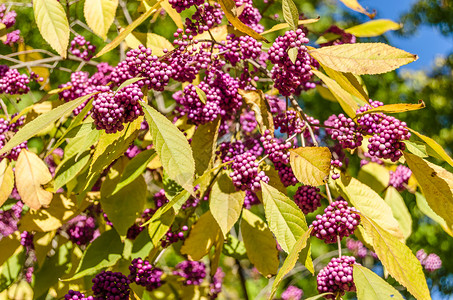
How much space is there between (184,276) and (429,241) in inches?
108

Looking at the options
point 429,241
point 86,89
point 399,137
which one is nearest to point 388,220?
point 399,137

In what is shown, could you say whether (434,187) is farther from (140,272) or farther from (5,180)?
(5,180)

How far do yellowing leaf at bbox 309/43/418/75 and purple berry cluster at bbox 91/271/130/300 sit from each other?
0.79 m

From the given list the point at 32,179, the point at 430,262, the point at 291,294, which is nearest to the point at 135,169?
the point at 32,179

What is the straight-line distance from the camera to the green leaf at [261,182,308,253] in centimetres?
102

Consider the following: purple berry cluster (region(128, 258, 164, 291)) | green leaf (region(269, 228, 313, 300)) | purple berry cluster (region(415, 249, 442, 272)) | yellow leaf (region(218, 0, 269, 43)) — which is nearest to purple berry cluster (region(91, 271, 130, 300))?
purple berry cluster (region(128, 258, 164, 291))

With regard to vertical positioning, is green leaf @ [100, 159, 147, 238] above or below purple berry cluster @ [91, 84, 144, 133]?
below

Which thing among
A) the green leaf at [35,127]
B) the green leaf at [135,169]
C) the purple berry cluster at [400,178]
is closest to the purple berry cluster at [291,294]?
the purple berry cluster at [400,178]

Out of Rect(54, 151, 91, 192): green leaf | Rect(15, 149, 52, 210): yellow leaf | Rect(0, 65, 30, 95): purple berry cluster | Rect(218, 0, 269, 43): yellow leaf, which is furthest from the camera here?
Rect(0, 65, 30, 95): purple berry cluster

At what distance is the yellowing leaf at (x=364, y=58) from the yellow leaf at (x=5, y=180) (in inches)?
39.9

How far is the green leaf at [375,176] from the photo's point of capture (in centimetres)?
175

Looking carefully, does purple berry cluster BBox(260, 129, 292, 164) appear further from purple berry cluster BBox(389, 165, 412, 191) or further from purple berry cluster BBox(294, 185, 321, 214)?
purple berry cluster BBox(389, 165, 412, 191)

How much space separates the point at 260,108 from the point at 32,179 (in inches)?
30.6

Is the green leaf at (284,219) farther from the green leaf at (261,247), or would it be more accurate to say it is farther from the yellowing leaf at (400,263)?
the green leaf at (261,247)
